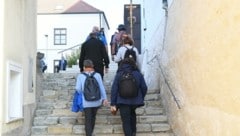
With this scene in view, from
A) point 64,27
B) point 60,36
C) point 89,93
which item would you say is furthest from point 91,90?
point 64,27

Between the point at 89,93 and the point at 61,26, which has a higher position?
the point at 61,26

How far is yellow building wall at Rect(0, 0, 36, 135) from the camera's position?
587 cm

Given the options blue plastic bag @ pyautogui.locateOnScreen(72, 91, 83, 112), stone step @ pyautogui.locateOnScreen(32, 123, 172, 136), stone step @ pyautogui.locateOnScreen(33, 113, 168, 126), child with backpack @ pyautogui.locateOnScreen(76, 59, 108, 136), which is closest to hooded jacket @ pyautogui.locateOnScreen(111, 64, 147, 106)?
child with backpack @ pyautogui.locateOnScreen(76, 59, 108, 136)

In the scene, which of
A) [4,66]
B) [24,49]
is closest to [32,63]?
[24,49]

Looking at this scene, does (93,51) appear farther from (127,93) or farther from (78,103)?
(127,93)

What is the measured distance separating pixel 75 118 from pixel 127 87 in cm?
171

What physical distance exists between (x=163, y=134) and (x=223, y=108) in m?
3.36

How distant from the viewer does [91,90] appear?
7070mm

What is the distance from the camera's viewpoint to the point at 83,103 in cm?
710

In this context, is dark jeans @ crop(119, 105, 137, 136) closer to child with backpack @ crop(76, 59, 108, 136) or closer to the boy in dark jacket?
child with backpack @ crop(76, 59, 108, 136)

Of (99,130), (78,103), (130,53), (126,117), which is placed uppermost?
(130,53)

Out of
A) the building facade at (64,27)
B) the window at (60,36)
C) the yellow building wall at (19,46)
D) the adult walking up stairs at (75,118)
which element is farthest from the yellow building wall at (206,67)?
the window at (60,36)

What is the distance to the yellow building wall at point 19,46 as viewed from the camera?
5.87m

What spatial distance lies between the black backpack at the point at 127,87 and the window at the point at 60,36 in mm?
35723
